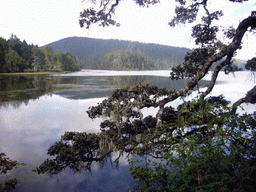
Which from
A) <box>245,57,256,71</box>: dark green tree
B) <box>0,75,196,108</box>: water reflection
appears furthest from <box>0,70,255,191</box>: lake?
<box>0,75,196,108</box>: water reflection

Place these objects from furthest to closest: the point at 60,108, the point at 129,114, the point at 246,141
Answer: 1. the point at 60,108
2. the point at 129,114
3. the point at 246,141

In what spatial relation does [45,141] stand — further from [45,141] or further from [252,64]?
[252,64]

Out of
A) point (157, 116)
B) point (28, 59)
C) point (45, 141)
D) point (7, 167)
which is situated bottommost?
point (45, 141)

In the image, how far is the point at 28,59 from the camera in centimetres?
7681

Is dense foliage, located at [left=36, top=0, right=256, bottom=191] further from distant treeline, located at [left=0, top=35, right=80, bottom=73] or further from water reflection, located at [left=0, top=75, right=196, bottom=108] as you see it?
distant treeline, located at [left=0, top=35, right=80, bottom=73]

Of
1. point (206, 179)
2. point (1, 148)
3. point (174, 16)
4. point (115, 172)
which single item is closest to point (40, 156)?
point (1, 148)

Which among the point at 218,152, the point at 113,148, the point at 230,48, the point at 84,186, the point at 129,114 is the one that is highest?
the point at 230,48

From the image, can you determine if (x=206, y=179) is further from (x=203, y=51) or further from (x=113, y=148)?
(x=203, y=51)

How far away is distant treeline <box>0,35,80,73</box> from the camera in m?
59.9

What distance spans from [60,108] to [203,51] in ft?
41.7

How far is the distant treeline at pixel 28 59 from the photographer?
196 ft

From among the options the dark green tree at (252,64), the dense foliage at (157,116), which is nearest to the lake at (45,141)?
the dense foliage at (157,116)

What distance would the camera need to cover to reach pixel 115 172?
5941 millimetres

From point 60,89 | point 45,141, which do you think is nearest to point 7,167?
point 45,141
